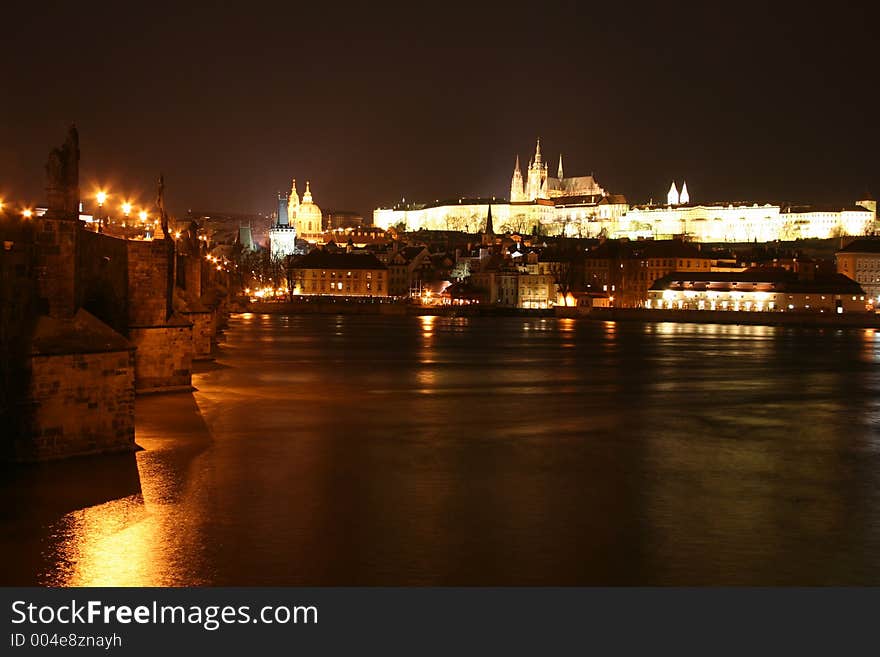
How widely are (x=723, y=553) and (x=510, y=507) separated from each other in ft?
9.22

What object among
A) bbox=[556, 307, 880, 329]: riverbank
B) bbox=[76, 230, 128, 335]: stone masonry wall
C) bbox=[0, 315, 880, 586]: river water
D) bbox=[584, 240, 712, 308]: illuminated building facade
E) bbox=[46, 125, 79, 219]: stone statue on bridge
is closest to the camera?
bbox=[0, 315, 880, 586]: river water

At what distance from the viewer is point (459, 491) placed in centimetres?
1314

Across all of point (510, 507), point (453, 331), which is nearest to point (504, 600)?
point (510, 507)

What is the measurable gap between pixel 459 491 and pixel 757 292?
84300mm

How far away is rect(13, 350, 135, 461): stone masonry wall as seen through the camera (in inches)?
520

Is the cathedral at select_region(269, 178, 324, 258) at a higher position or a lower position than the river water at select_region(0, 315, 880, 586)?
higher

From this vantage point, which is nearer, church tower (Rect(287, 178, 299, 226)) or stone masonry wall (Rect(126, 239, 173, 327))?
stone masonry wall (Rect(126, 239, 173, 327))

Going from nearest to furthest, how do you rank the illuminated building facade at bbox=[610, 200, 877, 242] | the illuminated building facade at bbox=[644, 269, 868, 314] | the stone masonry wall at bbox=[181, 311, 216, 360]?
the stone masonry wall at bbox=[181, 311, 216, 360] → the illuminated building facade at bbox=[644, 269, 868, 314] → the illuminated building facade at bbox=[610, 200, 877, 242]

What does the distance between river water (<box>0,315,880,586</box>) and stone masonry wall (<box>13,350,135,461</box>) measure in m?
0.31

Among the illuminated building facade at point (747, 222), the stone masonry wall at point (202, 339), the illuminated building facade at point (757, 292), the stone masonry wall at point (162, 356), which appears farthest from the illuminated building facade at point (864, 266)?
the stone masonry wall at point (162, 356)

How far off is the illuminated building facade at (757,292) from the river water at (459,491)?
65.4 metres

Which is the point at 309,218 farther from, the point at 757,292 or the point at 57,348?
the point at 57,348

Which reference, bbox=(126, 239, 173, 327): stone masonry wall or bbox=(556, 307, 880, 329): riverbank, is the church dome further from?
bbox=(126, 239, 173, 327): stone masonry wall
